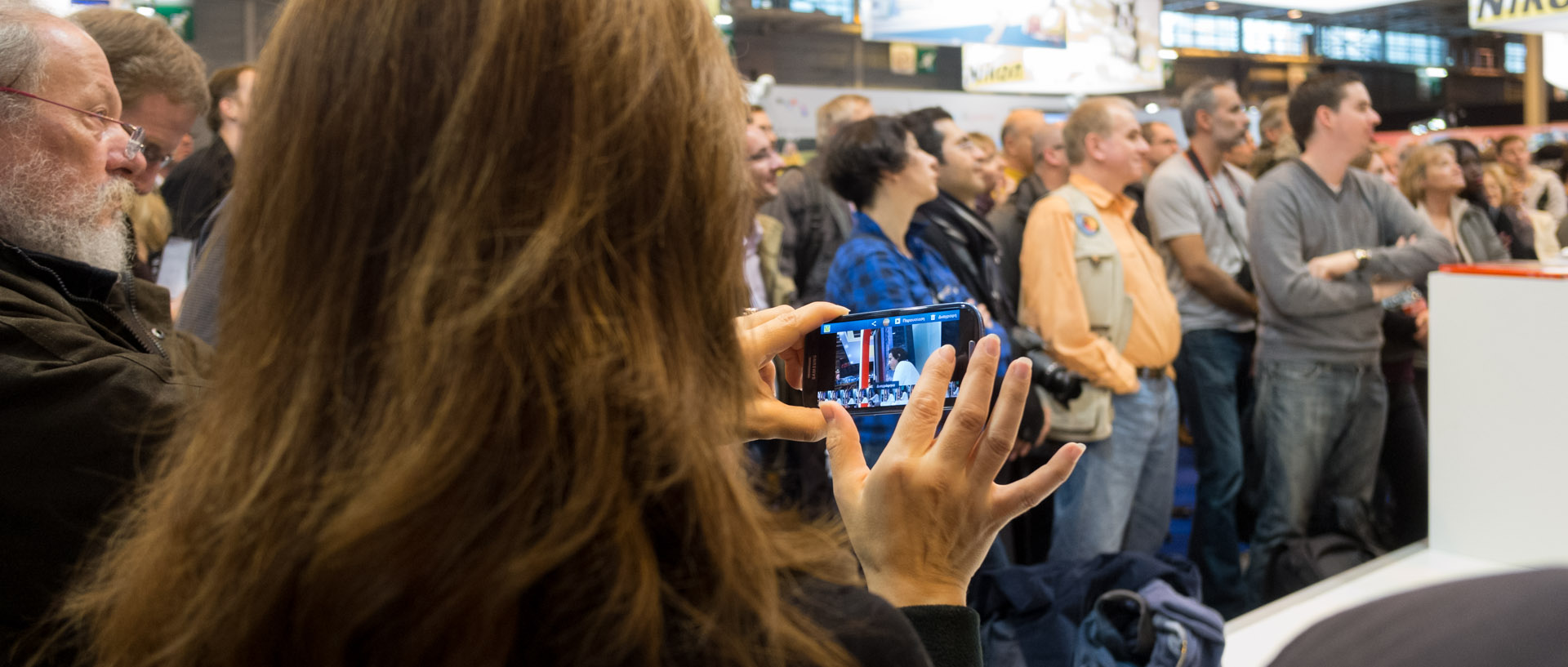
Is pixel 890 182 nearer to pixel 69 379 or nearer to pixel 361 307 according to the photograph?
pixel 69 379

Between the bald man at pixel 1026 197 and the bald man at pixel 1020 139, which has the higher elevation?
the bald man at pixel 1020 139

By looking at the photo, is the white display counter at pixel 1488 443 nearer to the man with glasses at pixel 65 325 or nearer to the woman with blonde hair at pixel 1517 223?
the man with glasses at pixel 65 325

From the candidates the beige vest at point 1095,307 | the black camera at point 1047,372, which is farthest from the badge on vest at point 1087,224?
the black camera at point 1047,372

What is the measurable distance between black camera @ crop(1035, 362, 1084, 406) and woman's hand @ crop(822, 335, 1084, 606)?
2.14m

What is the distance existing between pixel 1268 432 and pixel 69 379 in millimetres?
3578

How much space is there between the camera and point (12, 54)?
4.83ft

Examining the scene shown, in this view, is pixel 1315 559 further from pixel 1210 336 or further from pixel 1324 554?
pixel 1210 336

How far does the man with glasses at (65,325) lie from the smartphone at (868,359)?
67 cm

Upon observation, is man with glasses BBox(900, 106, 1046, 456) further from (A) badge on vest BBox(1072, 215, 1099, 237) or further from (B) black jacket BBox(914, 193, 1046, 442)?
(A) badge on vest BBox(1072, 215, 1099, 237)

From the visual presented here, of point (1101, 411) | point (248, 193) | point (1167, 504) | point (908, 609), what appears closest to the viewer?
point (248, 193)

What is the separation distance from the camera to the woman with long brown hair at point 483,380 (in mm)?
616

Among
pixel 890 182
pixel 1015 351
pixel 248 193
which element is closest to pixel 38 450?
pixel 248 193

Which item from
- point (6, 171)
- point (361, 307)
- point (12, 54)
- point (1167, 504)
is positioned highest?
point (12, 54)

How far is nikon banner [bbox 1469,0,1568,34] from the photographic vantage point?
3.84 m
